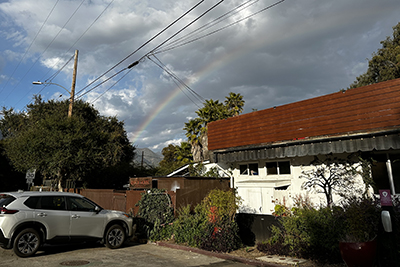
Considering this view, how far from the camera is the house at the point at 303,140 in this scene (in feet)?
30.5

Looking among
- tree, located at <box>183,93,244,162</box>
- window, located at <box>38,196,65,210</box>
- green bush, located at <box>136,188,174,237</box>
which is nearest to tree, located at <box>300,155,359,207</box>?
green bush, located at <box>136,188,174,237</box>

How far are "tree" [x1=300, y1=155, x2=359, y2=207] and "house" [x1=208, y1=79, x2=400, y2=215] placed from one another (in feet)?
0.77

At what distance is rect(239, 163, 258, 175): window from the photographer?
44.0 feet

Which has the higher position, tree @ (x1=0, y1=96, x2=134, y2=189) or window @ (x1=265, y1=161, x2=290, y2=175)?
tree @ (x1=0, y1=96, x2=134, y2=189)

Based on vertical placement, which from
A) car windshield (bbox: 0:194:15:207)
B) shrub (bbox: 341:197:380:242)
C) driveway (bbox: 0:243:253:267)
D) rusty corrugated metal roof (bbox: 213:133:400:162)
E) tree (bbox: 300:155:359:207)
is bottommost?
driveway (bbox: 0:243:253:267)

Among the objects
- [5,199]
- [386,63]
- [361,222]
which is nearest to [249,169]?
[361,222]

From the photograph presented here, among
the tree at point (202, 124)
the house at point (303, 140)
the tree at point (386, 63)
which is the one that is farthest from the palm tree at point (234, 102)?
the house at point (303, 140)

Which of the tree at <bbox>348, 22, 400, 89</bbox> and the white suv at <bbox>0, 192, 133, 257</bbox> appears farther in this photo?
the tree at <bbox>348, 22, 400, 89</bbox>

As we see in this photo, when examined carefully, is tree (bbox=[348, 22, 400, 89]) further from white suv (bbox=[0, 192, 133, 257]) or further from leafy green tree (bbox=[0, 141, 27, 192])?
leafy green tree (bbox=[0, 141, 27, 192])

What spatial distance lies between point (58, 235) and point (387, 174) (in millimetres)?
10315

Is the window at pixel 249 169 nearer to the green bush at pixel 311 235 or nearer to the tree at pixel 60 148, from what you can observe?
the green bush at pixel 311 235

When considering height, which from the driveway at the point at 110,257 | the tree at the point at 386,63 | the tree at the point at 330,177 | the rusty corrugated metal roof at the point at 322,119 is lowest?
the driveway at the point at 110,257

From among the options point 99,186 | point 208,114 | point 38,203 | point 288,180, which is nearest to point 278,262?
point 288,180

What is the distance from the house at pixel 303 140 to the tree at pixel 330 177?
23 cm
